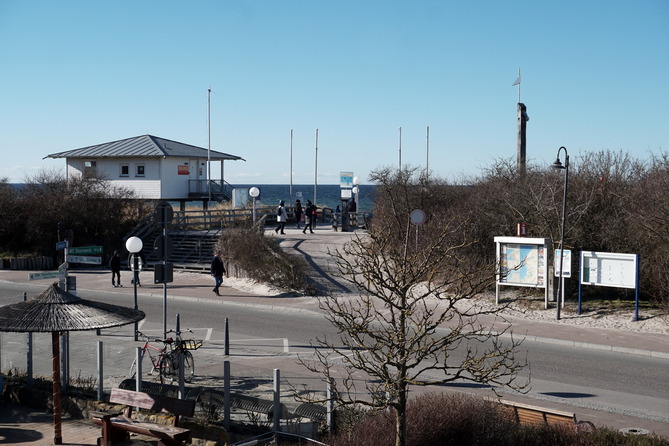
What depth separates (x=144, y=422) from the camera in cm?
1010

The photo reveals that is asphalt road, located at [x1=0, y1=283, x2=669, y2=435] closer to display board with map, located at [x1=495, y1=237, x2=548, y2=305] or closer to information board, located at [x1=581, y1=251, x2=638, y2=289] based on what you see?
information board, located at [x1=581, y1=251, x2=638, y2=289]

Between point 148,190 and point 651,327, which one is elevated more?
point 148,190

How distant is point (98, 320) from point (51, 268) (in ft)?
79.9

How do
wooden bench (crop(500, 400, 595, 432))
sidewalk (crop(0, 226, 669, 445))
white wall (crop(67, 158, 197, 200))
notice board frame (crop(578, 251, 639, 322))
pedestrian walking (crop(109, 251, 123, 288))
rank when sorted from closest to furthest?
1. wooden bench (crop(500, 400, 595, 432))
2. sidewalk (crop(0, 226, 669, 445))
3. notice board frame (crop(578, 251, 639, 322))
4. pedestrian walking (crop(109, 251, 123, 288))
5. white wall (crop(67, 158, 197, 200))

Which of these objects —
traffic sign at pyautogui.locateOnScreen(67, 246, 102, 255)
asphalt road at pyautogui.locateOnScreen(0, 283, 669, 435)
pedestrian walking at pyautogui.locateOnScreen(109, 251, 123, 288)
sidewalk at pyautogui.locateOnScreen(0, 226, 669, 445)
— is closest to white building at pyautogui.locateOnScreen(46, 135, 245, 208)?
sidewalk at pyautogui.locateOnScreen(0, 226, 669, 445)

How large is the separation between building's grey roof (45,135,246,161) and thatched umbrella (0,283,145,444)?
3109 centimetres

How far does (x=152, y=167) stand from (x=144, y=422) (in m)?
32.7

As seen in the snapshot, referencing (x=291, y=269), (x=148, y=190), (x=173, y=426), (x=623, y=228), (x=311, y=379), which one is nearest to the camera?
(x=173, y=426)

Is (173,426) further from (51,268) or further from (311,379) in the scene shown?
(51,268)

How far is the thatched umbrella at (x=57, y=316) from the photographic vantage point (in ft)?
31.4

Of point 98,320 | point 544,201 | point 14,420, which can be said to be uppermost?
point 544,201

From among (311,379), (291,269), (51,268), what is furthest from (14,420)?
(51,268)

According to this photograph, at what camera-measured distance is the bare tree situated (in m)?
7.87

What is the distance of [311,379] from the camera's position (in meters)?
13.9
